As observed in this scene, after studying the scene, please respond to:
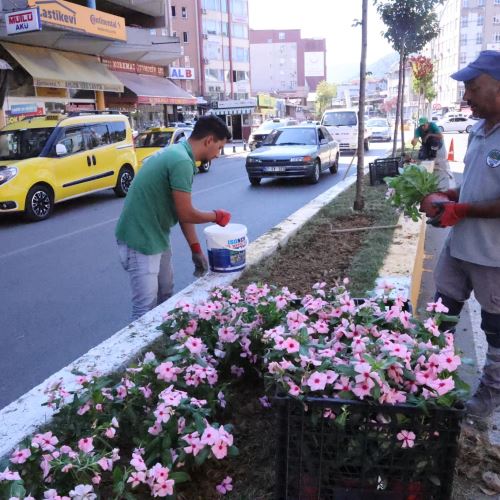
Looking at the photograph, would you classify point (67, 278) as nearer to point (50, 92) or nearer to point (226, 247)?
point (226, 247)

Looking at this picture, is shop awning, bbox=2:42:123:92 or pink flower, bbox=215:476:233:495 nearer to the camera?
pink flower, bbox=215:476:233:495

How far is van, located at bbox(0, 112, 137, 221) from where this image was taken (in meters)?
11.2

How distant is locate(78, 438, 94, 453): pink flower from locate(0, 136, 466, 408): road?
208 cm

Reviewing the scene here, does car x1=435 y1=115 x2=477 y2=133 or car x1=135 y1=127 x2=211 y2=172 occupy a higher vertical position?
car x1=135 y1=127 x2=211 y2=172

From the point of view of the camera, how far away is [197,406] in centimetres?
248

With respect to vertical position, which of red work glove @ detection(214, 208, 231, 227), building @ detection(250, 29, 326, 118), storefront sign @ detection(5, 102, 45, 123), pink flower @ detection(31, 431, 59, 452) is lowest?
pink flower @ detection(31, 431, 59, 452)

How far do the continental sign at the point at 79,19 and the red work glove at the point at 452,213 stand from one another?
20441mm

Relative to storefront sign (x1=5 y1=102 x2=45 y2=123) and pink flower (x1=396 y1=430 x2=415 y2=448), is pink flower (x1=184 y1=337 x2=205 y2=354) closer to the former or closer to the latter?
pink flower (x1=396 y1=430 x2=415 y2=448)

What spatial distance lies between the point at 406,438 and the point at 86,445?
117 centimetres

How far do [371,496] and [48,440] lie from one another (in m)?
1.24

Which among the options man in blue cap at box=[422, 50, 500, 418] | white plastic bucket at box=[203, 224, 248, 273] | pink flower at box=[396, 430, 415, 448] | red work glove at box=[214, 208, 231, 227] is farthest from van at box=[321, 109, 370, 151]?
pink flower at box=[396, 430, 415, 448]

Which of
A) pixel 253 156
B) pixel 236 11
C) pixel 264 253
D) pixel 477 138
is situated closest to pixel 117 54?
pixel 253 156

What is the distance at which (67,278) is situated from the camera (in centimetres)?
719

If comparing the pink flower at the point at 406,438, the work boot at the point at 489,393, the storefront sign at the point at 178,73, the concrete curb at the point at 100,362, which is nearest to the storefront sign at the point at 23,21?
the storefront sign at the point at 178,73
